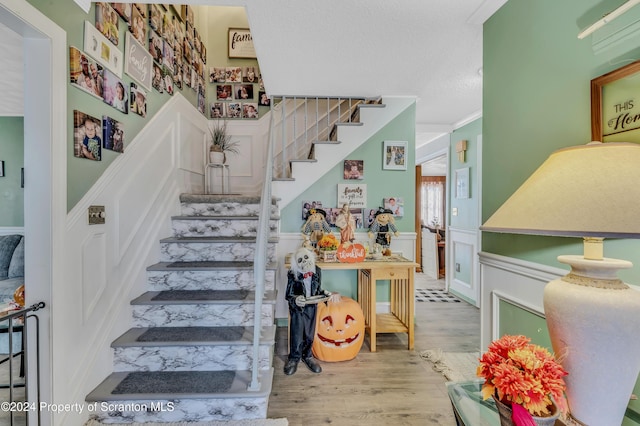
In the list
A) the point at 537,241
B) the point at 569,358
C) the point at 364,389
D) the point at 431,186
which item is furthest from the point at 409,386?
the point at 431,186

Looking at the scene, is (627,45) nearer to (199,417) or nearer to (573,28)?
(573,28)

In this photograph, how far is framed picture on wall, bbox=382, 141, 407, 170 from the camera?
10.4ft

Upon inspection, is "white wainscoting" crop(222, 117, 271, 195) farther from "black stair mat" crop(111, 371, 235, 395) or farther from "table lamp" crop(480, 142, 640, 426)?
"table lamp" crop(480, 142, 640, 426)

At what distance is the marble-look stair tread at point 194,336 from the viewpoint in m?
1.77

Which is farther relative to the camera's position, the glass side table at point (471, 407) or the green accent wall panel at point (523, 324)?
the green accent wall panel at point (523, 324)

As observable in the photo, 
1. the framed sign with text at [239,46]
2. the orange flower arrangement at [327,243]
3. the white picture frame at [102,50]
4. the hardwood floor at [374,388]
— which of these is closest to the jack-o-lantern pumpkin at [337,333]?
the hardwood floor at [374,388]

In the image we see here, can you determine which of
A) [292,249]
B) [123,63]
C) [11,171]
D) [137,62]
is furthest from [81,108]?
[11,171]

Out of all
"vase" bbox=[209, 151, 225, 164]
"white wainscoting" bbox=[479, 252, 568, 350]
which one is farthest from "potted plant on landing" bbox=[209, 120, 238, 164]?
"white wainscoting" bbox=[479, 252, 568, 350]

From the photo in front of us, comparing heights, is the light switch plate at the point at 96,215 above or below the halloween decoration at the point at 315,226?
above

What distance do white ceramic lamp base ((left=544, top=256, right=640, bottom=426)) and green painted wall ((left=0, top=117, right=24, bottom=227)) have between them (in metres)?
4.67

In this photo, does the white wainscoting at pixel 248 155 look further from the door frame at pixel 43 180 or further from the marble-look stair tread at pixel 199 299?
the door frame at pixel 43 180

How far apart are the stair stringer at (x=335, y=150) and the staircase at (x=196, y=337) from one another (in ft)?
1.84

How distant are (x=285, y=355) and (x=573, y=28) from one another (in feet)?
8.70

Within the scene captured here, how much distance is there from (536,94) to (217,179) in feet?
10.3
